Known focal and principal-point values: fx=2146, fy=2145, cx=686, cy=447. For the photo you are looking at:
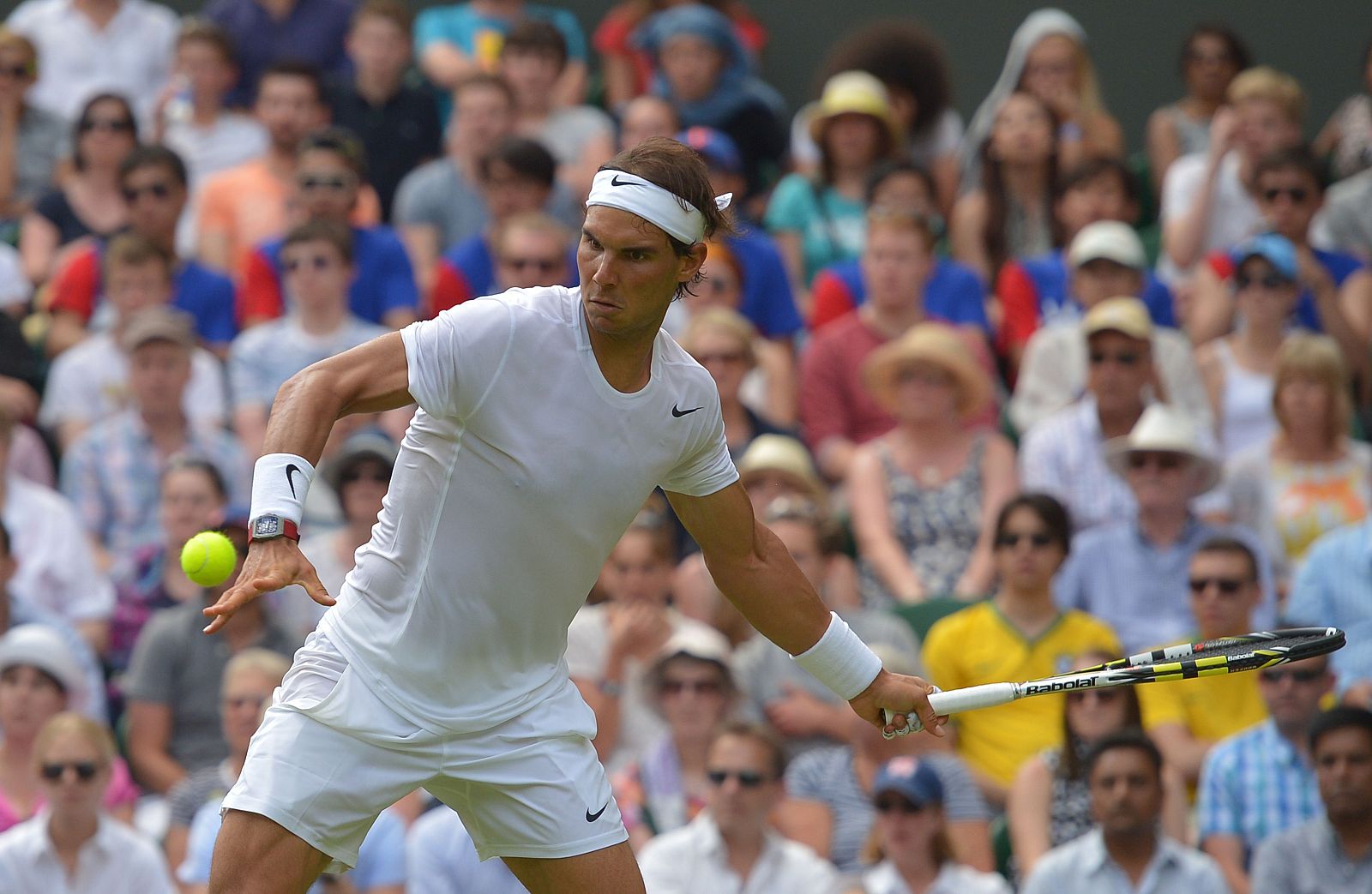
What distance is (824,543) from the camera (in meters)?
8.04

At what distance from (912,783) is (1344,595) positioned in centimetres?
201

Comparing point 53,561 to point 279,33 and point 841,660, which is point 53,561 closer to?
point 279,33

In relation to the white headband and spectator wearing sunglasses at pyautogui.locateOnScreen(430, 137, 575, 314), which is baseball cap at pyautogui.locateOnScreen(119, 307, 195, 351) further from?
the white headband

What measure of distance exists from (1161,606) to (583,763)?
13.2 feet

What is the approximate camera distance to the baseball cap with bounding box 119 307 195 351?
8.77m

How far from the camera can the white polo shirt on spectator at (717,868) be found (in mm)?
6863

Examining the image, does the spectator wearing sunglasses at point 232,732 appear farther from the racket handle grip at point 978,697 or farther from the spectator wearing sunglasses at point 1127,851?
the racket handle grip at point 978,697

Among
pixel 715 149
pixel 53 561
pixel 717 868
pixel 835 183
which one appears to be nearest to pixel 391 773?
pixel 717 868

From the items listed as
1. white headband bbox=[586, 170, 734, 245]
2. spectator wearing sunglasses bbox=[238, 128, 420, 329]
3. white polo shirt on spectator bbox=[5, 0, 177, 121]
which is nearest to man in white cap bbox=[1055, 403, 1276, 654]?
spectator wearing sunglasses bbox=[238, 128, 420, 329]

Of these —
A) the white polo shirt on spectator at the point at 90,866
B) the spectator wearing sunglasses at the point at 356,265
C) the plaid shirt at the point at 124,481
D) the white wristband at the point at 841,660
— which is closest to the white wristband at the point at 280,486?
the white wristband at the point at 841,660

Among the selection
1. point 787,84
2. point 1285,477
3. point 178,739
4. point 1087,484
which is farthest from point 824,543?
point 787,84

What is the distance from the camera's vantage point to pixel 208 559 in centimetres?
401

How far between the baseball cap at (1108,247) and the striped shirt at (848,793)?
9.31ft

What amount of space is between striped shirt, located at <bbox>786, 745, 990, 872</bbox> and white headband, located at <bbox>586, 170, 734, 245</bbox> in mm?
3138
